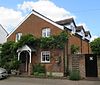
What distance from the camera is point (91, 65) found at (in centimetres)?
2273

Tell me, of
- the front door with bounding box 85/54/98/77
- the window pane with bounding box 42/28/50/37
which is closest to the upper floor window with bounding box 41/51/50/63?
the window pane with bounding box 42/28/50/37

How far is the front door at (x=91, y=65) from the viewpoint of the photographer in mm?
22536

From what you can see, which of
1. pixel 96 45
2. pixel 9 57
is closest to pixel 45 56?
pixel 9 57

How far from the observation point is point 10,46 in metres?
27.6

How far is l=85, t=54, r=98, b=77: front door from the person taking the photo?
2254cm

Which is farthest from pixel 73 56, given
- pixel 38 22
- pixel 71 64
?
pixel 38 22

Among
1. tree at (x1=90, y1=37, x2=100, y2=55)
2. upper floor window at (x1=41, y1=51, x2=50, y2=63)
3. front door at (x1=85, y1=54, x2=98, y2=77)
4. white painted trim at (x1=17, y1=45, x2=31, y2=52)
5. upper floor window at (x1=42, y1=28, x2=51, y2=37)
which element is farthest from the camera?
tree at (x1=90, y1=37, x2=100, y2=55)

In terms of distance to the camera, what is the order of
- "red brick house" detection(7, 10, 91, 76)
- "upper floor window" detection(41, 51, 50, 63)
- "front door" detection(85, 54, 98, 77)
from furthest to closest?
"upper floor window" detection(41, 51, 50, 63)
"red brick house" detection(7, 10, 91, 76)
"front door" detection(85, 54, 98, 77)

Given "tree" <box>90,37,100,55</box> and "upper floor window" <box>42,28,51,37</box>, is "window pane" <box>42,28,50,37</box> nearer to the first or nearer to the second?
"upper floor window" <box>42,28,51,37</box>

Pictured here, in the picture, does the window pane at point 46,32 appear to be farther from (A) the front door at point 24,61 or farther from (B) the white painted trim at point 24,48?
(A) the front door at point 24,61

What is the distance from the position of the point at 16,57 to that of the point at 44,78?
6117mm

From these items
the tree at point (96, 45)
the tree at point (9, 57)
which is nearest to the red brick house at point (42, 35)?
the tree at point (9, 57)

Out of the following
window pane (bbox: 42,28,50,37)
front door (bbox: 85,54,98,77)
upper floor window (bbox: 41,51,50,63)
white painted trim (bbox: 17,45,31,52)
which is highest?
window pane (bbox: 42,28,50,37)

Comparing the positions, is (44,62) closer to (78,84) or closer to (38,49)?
(38,49)
